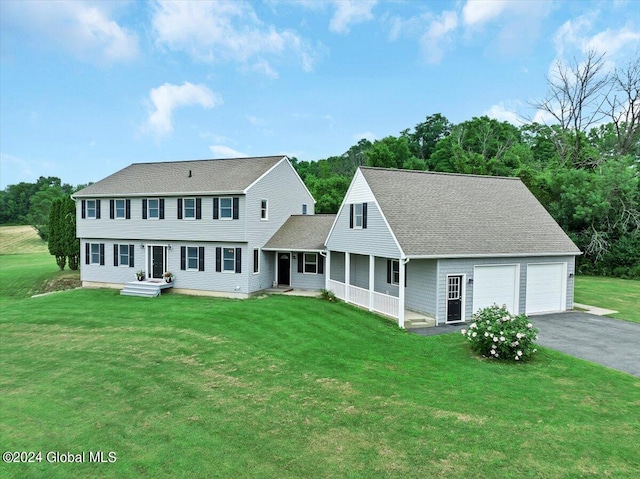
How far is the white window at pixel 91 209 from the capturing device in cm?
2470

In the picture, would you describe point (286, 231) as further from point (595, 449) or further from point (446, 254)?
point (595, 449)

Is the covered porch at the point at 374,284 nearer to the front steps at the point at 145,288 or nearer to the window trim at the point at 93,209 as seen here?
the front steps at the point at 145,288

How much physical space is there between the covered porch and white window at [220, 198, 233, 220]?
19.1ft

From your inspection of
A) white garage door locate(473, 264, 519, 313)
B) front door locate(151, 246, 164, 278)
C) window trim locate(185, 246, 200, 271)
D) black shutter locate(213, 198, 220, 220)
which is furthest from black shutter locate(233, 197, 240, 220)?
white garage door locate(473, 264, 519, 313)

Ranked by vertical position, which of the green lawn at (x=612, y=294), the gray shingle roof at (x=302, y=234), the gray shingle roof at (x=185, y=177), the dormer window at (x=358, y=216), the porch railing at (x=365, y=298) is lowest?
the green lawn at (x=612, y=294)

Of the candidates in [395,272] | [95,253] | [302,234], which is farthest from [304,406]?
[95,253]

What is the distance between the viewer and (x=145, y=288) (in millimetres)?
21750

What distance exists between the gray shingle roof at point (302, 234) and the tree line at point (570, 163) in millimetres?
17965

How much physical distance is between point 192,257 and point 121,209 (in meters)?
5.91

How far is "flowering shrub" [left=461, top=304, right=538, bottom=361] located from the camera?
10.9 metres

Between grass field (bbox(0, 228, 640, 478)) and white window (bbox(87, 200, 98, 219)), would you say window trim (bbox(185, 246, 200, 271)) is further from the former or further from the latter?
grass field (bbox(0, 228, 640, 478))

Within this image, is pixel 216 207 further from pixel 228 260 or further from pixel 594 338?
pixel 594 338

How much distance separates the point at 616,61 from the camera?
3838 cm

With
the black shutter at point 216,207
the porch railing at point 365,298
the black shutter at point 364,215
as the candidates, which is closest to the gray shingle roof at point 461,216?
the black shutter at point 364,215
